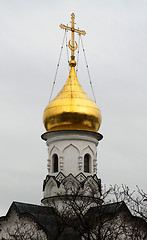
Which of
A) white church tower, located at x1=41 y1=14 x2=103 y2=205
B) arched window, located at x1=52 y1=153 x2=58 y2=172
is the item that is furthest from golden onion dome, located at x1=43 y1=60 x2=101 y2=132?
arched window, located at x1=52 y1=153 x2=58 y2=172

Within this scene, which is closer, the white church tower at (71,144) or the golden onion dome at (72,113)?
the white church tower at (71,144)

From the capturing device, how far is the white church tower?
912 inches

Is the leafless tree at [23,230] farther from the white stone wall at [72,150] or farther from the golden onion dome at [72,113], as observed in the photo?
the golden onion dome at [72,113]

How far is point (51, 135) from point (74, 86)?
2.86 metres

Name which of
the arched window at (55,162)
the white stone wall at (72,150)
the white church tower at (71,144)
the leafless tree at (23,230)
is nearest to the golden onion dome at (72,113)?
the white church tower at (71,144)

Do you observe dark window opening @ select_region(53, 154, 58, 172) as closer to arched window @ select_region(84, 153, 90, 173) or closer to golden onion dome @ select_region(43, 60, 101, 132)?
golden onion dome @ select_region(43, 60, 101, 132)

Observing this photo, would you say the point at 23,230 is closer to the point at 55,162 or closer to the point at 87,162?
the point at 55,162

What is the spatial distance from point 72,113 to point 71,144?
59.6 inches

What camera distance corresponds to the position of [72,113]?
23.4 meters

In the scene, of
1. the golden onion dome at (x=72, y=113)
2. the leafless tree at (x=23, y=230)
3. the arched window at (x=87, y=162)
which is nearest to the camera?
the leafless tree at (x=23, y=230)

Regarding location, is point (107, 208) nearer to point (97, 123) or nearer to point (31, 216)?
point (31, 216)

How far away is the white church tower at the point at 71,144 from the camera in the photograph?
76.0 ft

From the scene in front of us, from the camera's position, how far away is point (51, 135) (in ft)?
78.6

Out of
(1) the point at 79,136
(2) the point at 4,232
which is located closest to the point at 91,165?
(1) the point at 79,136
